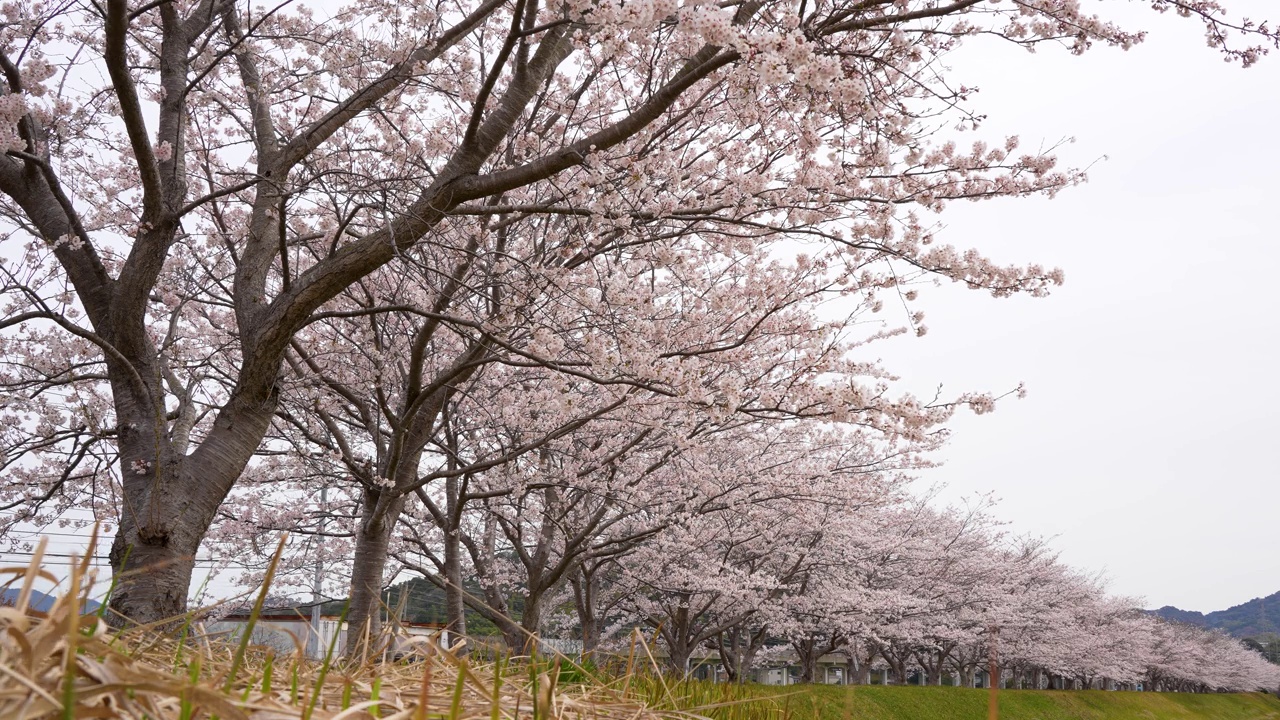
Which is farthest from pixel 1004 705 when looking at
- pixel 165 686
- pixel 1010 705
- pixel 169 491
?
pixel 165 686

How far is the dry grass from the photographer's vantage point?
845 millimetres

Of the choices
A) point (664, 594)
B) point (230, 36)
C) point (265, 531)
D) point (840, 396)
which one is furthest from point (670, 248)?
point (664, 594)

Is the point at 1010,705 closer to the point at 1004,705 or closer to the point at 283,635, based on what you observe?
the point at 1004,705

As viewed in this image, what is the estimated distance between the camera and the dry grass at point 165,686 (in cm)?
85

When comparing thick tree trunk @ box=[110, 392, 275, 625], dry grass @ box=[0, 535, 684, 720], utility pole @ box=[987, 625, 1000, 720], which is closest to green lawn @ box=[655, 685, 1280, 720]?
thick tree trunk @ box=[110, 392, 275, 625]

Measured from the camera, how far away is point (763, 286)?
941 cm

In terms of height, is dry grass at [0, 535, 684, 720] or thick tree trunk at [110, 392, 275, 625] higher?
thick tree trunk at [110, 392, 275, 625]

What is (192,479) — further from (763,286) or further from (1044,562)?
(1044,562)

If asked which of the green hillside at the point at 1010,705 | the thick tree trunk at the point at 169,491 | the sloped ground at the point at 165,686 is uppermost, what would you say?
the thick tree trunk at the point at 169,491

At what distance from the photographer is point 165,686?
32.4 inches

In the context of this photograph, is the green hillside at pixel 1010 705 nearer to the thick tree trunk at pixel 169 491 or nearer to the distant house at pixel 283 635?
the thick tree trunk at pixel 169 491

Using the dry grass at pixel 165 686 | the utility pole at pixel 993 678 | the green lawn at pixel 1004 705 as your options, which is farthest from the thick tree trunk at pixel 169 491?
the green lawn at pixel 1004 705

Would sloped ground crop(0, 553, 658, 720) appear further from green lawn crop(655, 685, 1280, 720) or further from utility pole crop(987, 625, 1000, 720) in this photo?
green lawn crop(655, 685, 1280, 720)

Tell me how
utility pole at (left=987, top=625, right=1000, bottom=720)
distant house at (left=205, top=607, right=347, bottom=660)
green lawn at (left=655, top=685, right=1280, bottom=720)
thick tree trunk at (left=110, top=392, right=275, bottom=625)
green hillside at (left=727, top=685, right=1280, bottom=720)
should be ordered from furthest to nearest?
green hillside at (left=727, top=685, right=1280, bottom=720) < green lawn at (left=655, top=685, right=1280, bottom=720) < thick tree trunk at (left=110, top=392, right=275, bottom=625) < distant house at (left=205, top=607, right=347, bottom=660) < utility pole at (left=987, top=625, right=1000, bottom=720)
